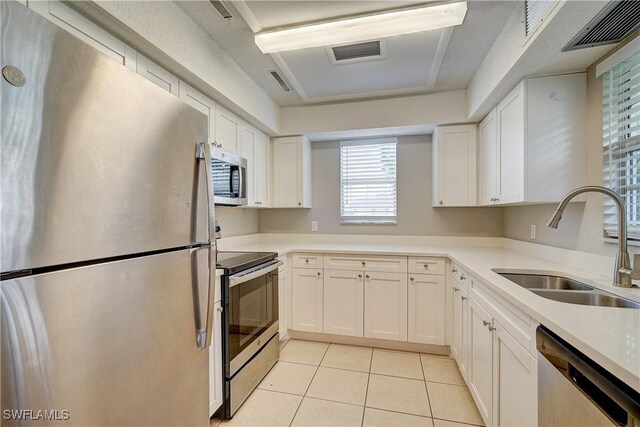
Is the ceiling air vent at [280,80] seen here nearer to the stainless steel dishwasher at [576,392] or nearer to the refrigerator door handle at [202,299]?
the refrigerator door handle at [202,299]

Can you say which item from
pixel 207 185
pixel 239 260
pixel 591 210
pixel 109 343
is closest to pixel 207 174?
pixel 207 185

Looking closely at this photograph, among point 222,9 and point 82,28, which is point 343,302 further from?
point 82,28

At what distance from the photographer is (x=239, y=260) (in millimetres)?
2064

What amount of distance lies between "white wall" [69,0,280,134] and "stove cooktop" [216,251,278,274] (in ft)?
4.10

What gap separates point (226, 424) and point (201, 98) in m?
2.17

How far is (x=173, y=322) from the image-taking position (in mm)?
1034

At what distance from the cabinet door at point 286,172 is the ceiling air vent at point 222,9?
1.55 meters

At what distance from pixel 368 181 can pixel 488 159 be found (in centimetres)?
124

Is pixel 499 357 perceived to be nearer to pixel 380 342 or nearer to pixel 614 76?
pixel 380 342

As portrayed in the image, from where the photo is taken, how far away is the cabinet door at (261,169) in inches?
115

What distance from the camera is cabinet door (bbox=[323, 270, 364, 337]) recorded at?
267 centimetres

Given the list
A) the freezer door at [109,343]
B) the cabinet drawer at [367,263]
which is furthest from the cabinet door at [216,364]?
the cabinet drawer at [367,263]

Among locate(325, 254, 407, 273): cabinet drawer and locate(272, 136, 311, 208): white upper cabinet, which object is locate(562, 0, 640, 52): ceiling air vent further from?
locate(272, 136, 311, 208): white upper cabinet

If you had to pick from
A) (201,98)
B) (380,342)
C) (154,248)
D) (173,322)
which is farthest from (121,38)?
(380,342)
